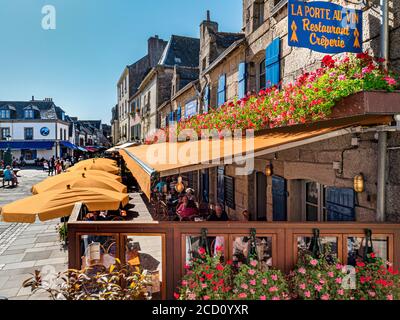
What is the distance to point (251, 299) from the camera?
3.42 m

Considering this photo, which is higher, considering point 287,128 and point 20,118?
point 20,118

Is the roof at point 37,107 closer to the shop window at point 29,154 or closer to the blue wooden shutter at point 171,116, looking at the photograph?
the shop window at point 29,154

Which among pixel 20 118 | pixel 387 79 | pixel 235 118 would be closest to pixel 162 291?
pixel 387 79

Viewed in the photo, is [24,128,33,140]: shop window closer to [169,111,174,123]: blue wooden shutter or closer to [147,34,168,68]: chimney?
[147,34,168,68]: chimney

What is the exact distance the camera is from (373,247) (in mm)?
4340

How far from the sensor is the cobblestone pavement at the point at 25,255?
620cm

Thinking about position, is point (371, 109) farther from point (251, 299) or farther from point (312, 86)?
point (251, 299)

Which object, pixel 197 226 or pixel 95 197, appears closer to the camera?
pixel 197 226

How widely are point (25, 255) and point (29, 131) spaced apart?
45.3 meters

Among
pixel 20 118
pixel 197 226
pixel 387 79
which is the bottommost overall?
pixel 197 226

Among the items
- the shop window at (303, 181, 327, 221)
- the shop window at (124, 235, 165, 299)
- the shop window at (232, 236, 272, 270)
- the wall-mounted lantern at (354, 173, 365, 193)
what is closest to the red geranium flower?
the wall-mounted lantern at (354, 173, 365, 193)

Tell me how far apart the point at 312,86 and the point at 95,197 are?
488 cm

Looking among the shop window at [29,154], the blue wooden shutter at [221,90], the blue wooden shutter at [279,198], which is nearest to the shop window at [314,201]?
the blue wooden shutter at [279,198]

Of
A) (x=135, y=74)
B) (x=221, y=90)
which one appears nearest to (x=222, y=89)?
(x=221, y=90)
